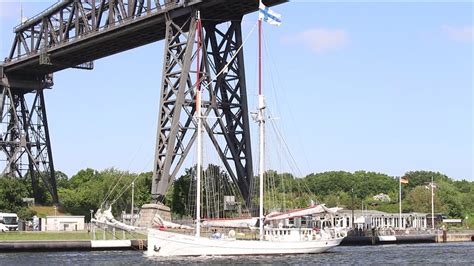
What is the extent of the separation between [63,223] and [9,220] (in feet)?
21.3

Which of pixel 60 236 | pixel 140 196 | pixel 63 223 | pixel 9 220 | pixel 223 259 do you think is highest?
pixel 140 196

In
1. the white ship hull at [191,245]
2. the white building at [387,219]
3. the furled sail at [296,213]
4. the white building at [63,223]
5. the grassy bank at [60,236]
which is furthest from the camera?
the white building at [387,219]

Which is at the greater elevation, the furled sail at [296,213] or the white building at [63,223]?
the furled sail at [296,213]

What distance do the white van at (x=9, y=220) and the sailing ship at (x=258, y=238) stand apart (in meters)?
36.6

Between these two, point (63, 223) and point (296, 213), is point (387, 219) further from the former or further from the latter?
point (296, 213)

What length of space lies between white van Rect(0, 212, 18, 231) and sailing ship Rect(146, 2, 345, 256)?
1440 inches

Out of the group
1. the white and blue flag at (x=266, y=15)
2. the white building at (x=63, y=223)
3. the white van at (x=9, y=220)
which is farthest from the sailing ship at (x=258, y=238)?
the white van at (x=9, y=220)

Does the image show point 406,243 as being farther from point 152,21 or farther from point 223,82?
point 152,21

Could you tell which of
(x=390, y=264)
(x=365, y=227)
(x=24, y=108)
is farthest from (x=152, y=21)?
(x=365, y=227)

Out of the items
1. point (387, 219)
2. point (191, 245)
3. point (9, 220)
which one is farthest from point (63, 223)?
point (387, 219)

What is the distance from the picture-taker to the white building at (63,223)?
105125 mm

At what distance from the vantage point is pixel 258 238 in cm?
7706

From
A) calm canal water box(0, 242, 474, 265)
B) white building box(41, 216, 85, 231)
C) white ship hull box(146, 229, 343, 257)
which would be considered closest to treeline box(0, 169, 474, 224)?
white building box(41, 216, 85, 231)

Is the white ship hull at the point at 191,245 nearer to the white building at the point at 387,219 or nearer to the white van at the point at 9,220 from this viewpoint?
the white van at the point at 9,220
